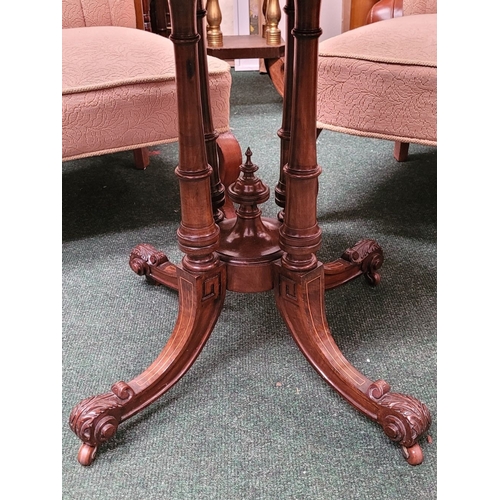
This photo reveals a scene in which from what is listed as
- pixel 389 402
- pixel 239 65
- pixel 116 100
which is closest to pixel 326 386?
pixel 389 402

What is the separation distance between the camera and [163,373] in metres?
0.81

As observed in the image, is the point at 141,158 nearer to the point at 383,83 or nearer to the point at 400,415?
the point at 383,83

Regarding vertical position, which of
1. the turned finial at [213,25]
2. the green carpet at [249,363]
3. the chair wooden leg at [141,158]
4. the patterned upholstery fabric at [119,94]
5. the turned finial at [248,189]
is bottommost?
the green carpet at [249,363]

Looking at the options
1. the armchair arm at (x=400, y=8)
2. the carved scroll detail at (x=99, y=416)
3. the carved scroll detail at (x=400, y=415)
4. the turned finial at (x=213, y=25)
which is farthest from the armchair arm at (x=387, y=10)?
the carved scroll detail at (x=99, y=416)

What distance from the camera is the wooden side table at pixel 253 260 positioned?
27.1 inches

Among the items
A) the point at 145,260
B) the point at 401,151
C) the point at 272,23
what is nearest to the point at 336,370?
the point at 145,260

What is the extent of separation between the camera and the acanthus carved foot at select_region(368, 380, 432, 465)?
730 millimetres

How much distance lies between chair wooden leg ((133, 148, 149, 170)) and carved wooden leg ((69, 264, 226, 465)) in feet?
3.02

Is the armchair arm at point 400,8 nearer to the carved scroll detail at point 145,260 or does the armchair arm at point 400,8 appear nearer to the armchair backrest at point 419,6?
the armchair backrest at point 419,6

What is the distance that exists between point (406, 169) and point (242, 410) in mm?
1049

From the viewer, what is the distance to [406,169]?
165 centimetres

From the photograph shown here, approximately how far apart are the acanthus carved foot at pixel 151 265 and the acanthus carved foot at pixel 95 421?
1.04 ft

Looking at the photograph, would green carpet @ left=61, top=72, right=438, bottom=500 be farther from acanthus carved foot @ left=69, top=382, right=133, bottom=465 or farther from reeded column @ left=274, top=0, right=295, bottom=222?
reeded column @ left=274, top=0, right=295, bottom=222

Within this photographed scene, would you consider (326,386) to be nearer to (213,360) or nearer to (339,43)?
(213,360)
